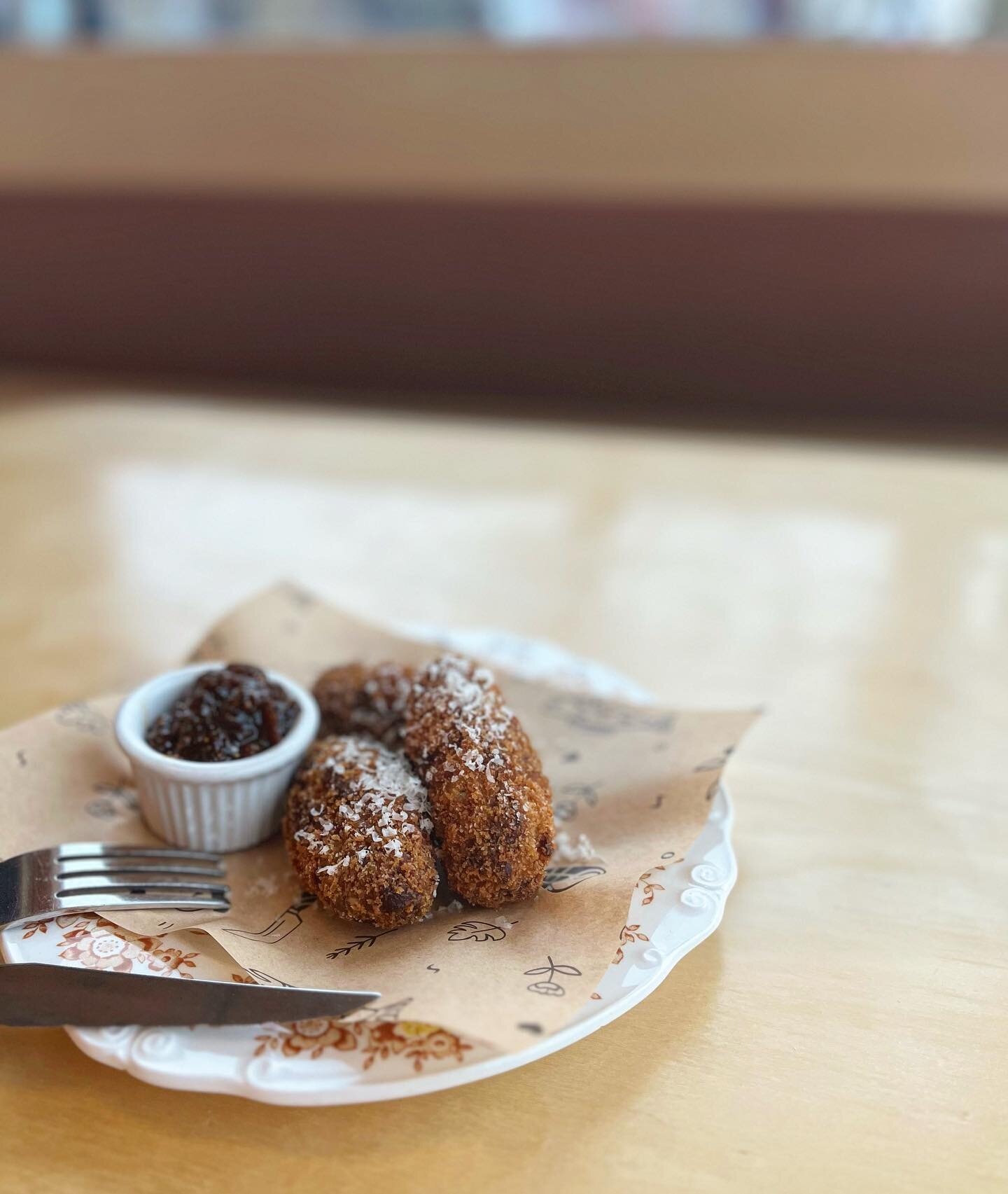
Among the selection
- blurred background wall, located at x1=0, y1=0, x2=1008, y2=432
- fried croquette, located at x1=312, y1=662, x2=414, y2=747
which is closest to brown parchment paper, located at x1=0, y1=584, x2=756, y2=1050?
fried croquette, located at x1=312, y1=662, x2=414, y2=747

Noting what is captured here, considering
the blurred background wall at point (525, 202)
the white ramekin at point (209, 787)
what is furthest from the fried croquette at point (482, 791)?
the blurred background wall at point (525, 202)

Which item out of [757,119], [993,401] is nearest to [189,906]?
[757,119]

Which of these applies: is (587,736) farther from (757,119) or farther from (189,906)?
(757,119)

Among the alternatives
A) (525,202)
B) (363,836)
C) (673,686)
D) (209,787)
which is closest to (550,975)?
(363,836)

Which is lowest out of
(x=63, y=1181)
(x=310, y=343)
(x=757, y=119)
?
(x=63, y=1181)

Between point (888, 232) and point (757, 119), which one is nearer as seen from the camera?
point (757, 119)

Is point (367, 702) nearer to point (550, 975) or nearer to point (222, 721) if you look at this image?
point (222, 721)
